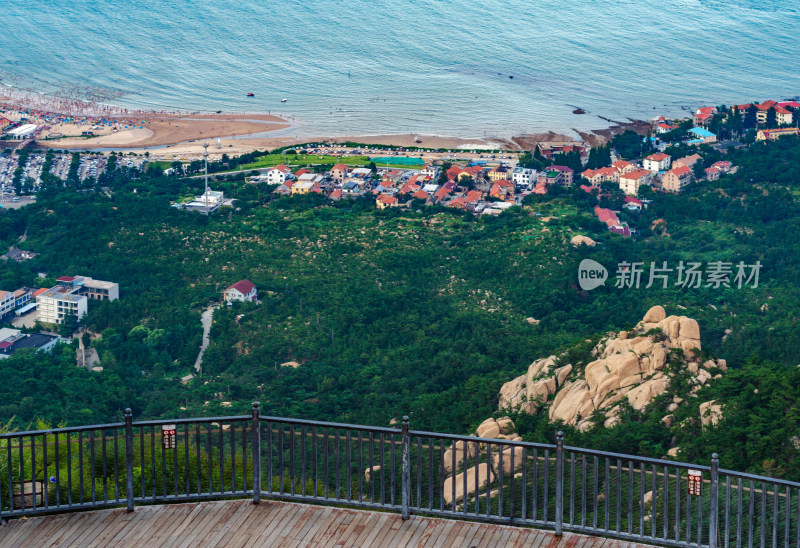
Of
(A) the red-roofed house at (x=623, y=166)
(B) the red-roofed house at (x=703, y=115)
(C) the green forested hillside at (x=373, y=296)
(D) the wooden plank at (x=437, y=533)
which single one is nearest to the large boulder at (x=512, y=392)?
(C) the green forested hillside at (x=373, y=296)

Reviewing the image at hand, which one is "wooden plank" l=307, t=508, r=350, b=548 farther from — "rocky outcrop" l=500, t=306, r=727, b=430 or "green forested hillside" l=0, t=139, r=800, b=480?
"rocky outcrop" l=500, t=306, r=727, b=430

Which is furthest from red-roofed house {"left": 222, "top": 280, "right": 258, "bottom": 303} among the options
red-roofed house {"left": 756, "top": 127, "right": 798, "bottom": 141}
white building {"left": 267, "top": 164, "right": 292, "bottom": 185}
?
red-roofed house {"left": 756, "top": 127, "right": 798, "bottom": 141}

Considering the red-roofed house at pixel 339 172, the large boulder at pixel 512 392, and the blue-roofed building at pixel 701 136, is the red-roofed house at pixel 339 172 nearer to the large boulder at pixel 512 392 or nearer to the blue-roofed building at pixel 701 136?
the blue-roofed building at pixel 701 136

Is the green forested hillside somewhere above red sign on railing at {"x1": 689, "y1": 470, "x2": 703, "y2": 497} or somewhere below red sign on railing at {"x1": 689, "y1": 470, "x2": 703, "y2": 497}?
below

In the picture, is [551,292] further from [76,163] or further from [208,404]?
[76,163]

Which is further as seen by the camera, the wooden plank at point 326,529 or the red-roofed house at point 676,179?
the red-roofed house at point 676,179
